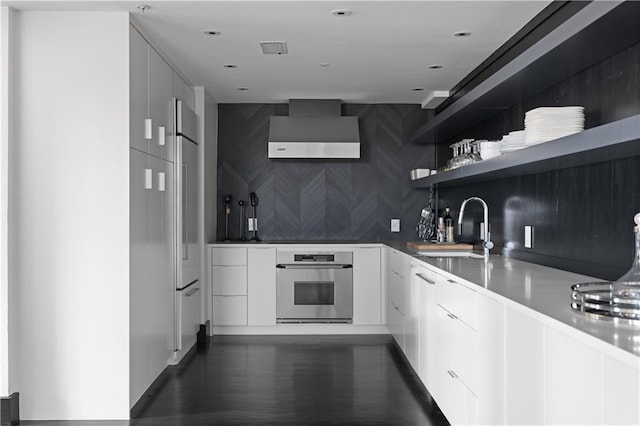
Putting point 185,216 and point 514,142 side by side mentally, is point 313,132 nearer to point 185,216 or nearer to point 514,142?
point 185,216

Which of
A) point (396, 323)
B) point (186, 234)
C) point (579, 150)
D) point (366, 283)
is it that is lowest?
point (396, 323)

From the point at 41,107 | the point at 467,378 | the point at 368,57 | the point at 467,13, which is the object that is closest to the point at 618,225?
the point at 467,378

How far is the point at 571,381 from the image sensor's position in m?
1.67

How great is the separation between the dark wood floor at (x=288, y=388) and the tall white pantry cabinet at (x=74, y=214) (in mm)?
243

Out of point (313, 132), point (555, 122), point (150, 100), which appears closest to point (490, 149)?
point (555, 122)

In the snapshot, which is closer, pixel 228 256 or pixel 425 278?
pixel 425 278

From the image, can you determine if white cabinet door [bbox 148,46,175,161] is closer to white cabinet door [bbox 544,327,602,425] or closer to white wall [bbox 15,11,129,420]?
white wall [bbox 15,11,129,420]

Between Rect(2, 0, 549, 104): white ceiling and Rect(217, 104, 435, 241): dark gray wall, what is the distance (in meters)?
0.79

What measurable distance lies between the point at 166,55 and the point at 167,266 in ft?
5.00

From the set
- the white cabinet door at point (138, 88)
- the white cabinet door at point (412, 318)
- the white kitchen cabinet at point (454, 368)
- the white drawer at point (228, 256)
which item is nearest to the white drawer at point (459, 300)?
the white kitchen cabinet at point (454, 368)

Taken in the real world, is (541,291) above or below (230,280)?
above

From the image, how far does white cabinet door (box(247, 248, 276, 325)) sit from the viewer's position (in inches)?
233

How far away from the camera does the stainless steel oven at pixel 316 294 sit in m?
5.91

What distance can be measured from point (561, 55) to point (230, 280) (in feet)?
13.1
